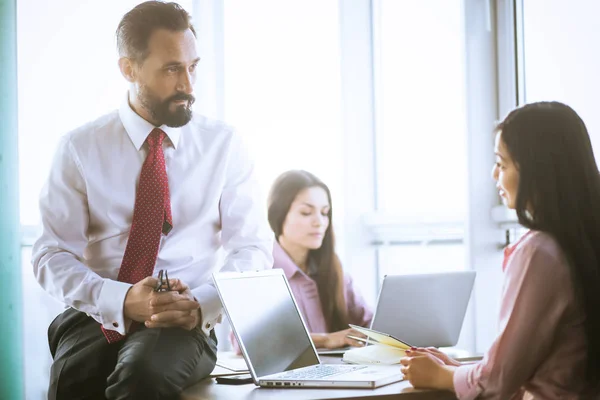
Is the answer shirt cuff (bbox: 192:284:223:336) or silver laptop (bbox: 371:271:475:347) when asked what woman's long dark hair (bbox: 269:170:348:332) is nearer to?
silver laptop (bbox: 371:271:475:347)

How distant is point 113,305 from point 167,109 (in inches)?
21.6

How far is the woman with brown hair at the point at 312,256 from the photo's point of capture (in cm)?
306

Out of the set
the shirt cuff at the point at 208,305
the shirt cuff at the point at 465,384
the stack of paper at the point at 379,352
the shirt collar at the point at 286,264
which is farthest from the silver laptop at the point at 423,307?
the shirt collar at the point at 286,264

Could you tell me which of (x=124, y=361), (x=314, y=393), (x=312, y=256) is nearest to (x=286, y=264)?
(x=312, y=256)

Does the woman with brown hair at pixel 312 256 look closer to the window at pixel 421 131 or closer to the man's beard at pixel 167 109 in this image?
the window at pixel 421 131

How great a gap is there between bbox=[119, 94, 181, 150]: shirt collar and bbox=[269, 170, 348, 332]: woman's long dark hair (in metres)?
1.18

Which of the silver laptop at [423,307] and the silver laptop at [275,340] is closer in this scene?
the silver laptop at [275,340]

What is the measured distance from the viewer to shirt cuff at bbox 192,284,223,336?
6.12 ft

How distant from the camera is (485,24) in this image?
3.33 m

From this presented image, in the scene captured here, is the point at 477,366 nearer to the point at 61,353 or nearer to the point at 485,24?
the point at 61,353

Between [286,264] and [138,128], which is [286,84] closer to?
[286,264]

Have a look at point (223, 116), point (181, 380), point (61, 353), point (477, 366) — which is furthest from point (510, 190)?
point (223, 116)

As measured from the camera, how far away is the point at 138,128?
2.07 metres

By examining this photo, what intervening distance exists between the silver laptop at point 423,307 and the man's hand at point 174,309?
539 millimetres
